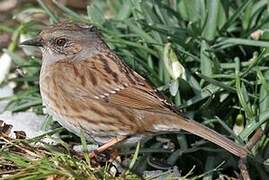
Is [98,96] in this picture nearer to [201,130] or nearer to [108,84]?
[108,84]

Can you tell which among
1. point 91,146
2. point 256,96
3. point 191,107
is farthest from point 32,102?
point 256,96

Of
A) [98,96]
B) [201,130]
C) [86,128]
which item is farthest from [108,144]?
[201,130]

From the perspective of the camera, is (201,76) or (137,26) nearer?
(201,76)

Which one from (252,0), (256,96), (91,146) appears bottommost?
(91,146)

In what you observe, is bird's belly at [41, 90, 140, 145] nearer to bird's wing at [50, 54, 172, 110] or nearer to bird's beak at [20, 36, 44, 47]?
bird's wing at [50, 54, 172, 110]

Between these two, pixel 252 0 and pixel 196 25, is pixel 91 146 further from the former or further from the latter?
pixel 252 0

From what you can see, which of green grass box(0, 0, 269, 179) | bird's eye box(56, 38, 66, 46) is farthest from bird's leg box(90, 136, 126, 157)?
bird's eye box(56, 38, 66, 46)

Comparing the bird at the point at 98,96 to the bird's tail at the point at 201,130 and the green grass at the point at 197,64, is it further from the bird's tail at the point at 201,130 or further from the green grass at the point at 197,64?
the green grass at the point at 197,64
